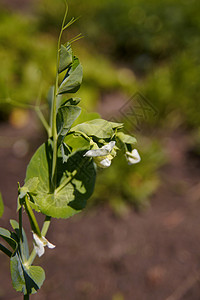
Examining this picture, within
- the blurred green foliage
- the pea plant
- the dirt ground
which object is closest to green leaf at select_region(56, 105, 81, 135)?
the pea plant

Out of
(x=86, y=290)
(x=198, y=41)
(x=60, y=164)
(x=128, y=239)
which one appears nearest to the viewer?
(x=60, y=164)

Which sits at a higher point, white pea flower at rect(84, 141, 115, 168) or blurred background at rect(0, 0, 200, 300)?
white pea flower at rect(84, 141, 115, 168)

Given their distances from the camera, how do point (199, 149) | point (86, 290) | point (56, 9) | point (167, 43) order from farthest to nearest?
point (56, 9) → point (167, 43) → point (199, 149) → point (86, 290)

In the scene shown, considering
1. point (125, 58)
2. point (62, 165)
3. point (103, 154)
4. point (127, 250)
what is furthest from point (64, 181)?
point (125, 58)

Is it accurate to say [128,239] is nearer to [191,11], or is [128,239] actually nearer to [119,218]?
[119,218]

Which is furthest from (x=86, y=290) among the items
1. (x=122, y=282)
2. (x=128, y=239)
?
(x=128, y=239)

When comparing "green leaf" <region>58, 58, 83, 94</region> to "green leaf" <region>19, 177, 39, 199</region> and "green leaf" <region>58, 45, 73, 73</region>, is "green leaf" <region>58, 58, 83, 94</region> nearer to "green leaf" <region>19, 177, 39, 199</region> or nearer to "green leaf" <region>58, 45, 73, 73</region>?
"green leaf" <region>58, 45, 73, 73</region>
